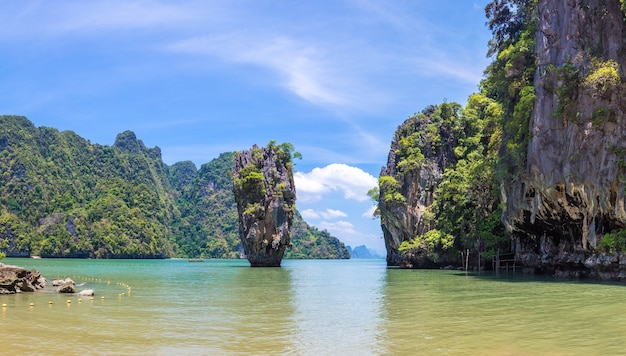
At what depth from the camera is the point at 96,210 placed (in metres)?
123

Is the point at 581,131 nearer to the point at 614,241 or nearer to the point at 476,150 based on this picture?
the point at 614,241

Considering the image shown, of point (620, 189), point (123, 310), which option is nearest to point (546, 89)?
point (620, 189)

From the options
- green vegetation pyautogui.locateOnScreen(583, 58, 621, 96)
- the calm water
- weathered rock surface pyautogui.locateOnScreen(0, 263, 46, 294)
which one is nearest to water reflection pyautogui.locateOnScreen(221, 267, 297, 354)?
the calm water

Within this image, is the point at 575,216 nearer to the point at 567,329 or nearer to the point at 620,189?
the point at 620,189

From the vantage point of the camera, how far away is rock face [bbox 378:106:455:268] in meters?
58.1

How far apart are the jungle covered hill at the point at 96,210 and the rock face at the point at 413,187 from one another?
45623mm

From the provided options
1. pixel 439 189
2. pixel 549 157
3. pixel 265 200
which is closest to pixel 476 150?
pixel 439 189

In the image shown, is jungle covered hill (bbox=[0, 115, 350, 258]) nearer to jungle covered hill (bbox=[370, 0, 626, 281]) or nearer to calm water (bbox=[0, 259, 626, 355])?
jungle covered hill (bbox=[370, 0, 626, 281])

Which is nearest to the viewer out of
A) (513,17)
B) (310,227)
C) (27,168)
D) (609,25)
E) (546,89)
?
(609,25)

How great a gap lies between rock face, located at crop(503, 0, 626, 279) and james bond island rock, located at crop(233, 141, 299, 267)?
32.5 metres

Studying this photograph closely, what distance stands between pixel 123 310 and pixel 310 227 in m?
172

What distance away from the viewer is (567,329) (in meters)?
12.5

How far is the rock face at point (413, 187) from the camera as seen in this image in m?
58.1

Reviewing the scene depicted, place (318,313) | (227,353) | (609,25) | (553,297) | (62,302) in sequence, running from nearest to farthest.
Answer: (227,353) → (318,313) → (62,302) → (553,297) → (609,25)
